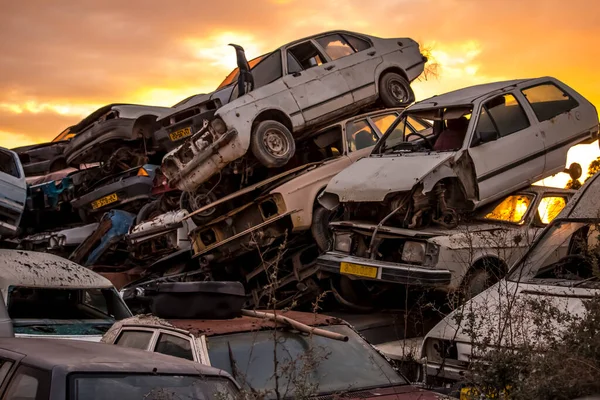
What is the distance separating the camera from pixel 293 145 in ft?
39.1

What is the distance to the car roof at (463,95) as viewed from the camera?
10.4m

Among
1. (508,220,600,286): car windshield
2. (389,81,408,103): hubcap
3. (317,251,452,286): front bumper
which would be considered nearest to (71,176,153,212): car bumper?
(389,81,408,103): hubcap

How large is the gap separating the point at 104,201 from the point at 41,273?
6.88 metres

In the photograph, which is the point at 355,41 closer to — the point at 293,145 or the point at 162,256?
the point at 293,145

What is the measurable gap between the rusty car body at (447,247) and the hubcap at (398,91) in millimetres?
3890

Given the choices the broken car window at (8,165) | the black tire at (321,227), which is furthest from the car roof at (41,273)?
the broken car window at (8,165)

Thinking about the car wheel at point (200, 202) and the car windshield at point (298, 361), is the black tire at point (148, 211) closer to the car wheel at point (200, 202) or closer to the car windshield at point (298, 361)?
the car wheel at point (200, 202)

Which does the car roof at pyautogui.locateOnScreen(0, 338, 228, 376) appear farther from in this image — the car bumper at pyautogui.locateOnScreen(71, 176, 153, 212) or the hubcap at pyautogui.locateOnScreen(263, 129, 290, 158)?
the car bumper at pyautogui.locateOnScreen(71, 176, 153, 212)

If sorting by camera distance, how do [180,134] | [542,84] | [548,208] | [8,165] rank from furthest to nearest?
[180,134]
[8,165]
[542,84]
[548,208]

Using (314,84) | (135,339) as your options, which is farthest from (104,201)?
(135,339)

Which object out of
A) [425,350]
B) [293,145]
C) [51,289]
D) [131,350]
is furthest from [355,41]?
[131,350]

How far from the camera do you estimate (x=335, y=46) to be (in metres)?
13.2

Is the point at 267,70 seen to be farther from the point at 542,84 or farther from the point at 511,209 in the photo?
the point at 511,209

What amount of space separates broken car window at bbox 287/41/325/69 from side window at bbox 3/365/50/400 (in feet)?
30.3
